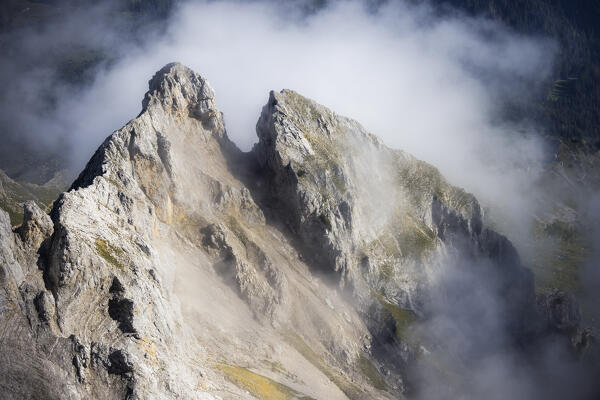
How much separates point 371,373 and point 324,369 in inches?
618

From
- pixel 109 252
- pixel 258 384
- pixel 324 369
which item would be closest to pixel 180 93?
pixel 109 252

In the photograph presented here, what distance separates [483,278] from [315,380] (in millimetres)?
96873

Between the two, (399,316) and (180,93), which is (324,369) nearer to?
(399,316)

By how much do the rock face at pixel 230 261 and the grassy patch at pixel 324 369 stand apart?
503mm

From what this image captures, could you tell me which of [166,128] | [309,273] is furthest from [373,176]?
[166,128]

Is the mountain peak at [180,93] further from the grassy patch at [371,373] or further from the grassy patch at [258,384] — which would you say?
the grassy patch at [371,373]

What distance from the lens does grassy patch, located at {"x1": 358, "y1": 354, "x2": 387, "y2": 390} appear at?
382ft

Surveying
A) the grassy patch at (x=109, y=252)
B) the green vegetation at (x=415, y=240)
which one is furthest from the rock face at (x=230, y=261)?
the green vegetation at (x=415, y=240)

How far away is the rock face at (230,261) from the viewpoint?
55.9 m

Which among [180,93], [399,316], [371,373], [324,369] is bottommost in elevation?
[324,369]

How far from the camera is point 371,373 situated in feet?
389

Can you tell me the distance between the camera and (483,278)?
175m

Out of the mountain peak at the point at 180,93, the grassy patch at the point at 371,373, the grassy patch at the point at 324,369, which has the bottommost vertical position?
the grassy patch at the point at 324,369

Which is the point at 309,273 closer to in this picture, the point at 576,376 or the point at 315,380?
the point at 315,380
